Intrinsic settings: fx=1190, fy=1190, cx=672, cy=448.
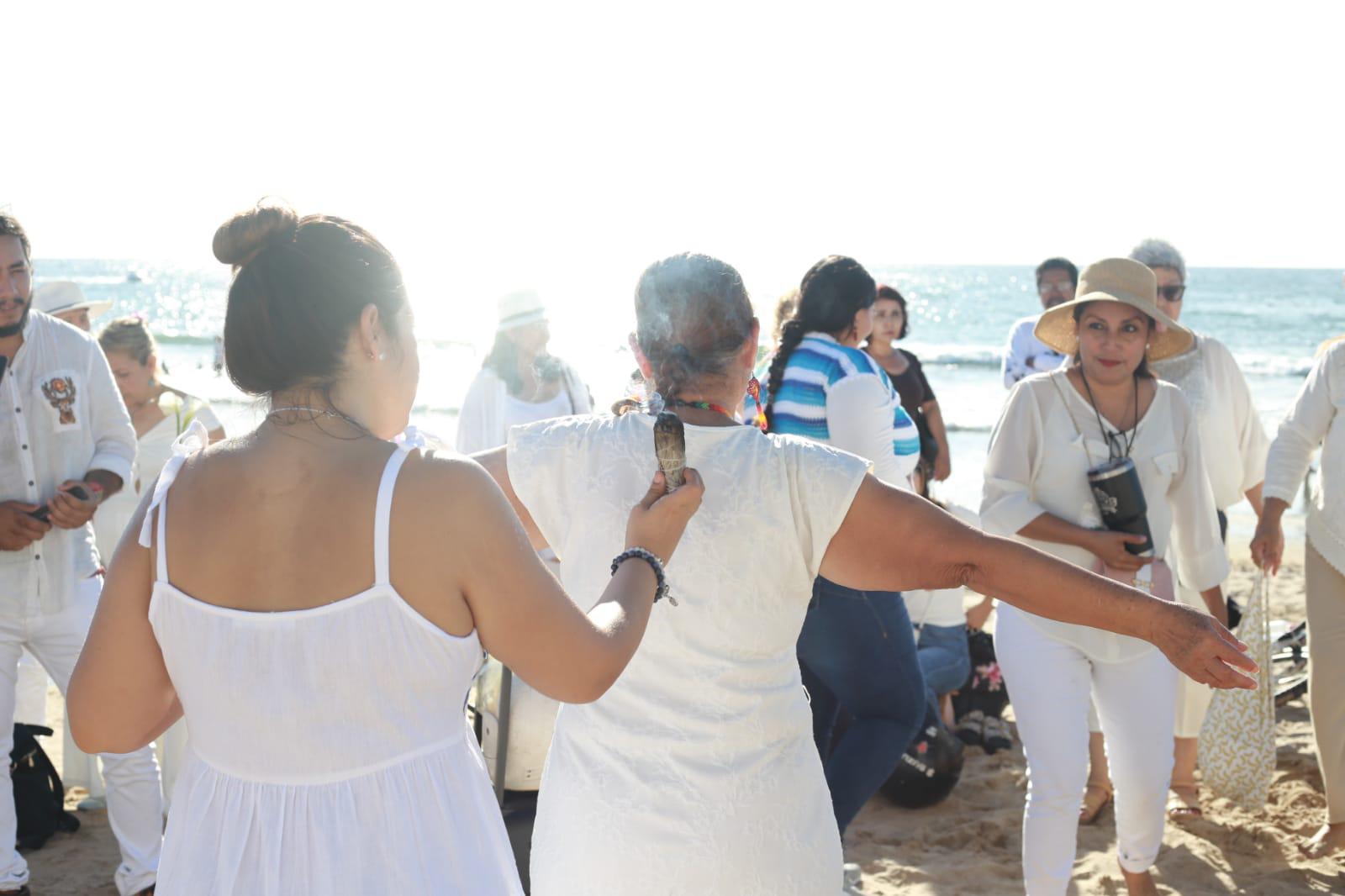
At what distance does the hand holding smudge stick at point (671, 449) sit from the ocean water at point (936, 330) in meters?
0.45

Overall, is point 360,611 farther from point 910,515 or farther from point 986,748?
point 986,748

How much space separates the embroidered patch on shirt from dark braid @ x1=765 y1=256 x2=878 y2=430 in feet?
8.00

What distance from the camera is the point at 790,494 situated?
2.32 meters

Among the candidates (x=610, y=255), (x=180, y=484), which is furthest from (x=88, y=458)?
(x=610, y=255)

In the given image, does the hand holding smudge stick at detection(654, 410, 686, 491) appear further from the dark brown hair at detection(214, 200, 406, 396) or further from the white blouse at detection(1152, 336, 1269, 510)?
the white blouse at detection(1152, 336, 1269, 510)

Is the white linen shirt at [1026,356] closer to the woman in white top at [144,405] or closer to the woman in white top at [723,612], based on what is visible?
the woman in white top at [144,405]

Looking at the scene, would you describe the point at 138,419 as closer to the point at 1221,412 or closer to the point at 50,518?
the point at 50,518

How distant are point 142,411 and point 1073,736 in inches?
166

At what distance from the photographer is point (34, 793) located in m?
4.76

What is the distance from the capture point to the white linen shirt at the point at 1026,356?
6.66m

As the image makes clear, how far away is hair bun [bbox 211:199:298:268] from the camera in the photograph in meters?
1.81

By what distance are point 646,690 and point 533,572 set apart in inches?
24.8

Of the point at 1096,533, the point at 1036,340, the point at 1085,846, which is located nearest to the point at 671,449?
the point at 1096,533

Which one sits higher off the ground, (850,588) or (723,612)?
(723,612)
